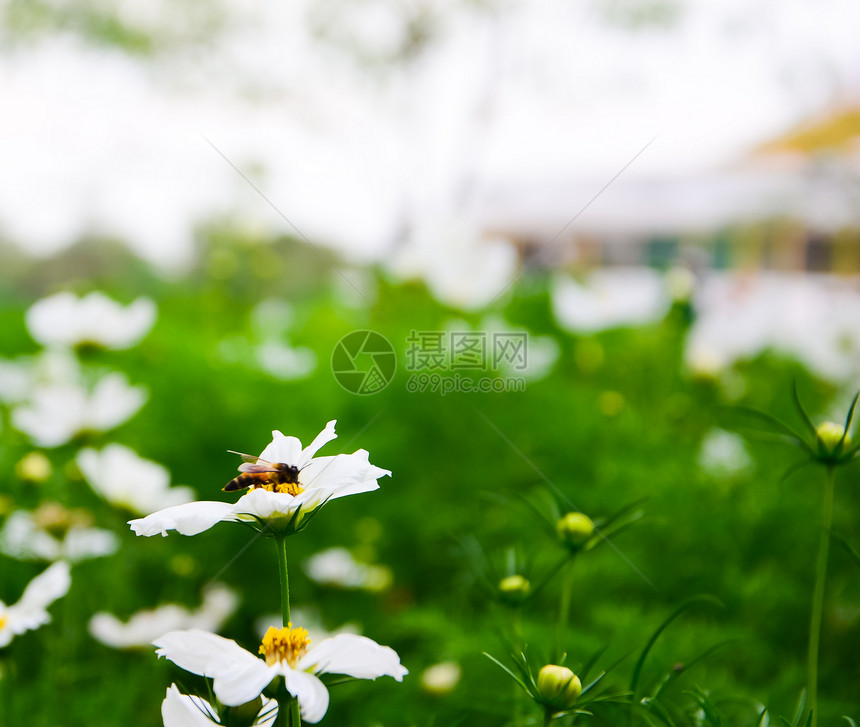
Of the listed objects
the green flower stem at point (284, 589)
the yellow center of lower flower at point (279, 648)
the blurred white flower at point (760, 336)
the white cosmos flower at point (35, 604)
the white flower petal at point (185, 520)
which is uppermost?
the white flower petal at point (185, 520)

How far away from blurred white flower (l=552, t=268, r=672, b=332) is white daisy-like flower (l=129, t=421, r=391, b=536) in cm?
62

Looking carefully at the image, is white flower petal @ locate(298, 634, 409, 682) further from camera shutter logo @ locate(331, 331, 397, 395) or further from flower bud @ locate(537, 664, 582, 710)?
camera shutter logo @ locate(331, 331, 397, 395)

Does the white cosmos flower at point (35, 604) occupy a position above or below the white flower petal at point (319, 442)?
below

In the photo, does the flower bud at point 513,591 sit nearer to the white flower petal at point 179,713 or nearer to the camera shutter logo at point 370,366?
the white flower petal at point 179,713

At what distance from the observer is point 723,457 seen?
66 cm

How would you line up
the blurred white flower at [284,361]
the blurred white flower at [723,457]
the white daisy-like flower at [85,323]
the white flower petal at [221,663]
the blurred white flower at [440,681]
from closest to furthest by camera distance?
1. the white flower petal at [221,663]
2. the blurred white flower at [440,681]
3. the white daisy-like flower at [85,323]
4. the blurred white flower at [723,457]
5. the blurred white flower at [284,361]

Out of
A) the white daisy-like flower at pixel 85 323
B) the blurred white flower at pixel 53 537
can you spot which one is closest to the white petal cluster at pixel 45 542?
the blurred white flower at pixel 53 537

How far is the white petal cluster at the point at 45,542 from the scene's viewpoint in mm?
436

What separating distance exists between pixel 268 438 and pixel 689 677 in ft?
1.33

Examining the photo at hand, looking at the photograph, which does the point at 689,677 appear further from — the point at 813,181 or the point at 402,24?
the point at 402,24

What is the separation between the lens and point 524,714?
0.27m

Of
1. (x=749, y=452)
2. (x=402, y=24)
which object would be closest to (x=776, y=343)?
(x=749, y=452)

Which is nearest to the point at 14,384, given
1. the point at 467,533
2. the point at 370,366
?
the point at 370,366

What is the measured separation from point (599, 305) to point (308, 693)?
0.77m
